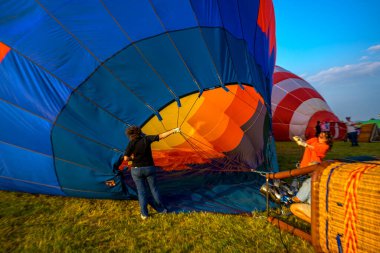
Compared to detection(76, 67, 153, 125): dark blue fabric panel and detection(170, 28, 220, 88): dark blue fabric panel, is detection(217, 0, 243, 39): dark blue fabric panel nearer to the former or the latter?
detection(170, 28, 220, 88): dark blue fabric panel

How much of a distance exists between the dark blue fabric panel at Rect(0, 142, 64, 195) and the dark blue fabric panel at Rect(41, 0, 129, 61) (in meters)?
1.76

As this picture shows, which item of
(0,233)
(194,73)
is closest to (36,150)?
(0,233)

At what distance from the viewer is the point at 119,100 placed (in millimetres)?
3895

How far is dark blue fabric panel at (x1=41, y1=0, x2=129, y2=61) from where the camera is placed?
3623mm

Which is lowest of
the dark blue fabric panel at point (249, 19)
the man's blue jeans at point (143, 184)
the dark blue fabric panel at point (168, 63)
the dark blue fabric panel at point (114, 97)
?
the man's blue jeans at point (143, 184)

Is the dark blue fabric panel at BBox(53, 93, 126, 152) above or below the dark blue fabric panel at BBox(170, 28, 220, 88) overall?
below

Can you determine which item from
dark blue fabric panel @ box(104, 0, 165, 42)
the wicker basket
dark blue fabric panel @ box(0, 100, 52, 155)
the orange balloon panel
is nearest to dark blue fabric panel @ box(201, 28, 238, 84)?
dark blue fabric panel @ box(104, 0, 165, 42)

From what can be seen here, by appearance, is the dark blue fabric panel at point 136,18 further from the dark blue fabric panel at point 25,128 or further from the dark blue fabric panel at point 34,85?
the dark blue fabric panel at point 25,128

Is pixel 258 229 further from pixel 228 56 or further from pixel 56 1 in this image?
pixel 56 1

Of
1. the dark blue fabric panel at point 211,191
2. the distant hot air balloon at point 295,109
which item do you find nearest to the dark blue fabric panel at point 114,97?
the dark blue fabric panel at point 211,191

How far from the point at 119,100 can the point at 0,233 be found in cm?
218

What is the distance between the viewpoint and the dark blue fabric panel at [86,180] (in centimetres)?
391

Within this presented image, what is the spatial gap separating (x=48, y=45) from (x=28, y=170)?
1893 millimetres

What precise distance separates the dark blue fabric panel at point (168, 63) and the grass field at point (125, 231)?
1.87m
